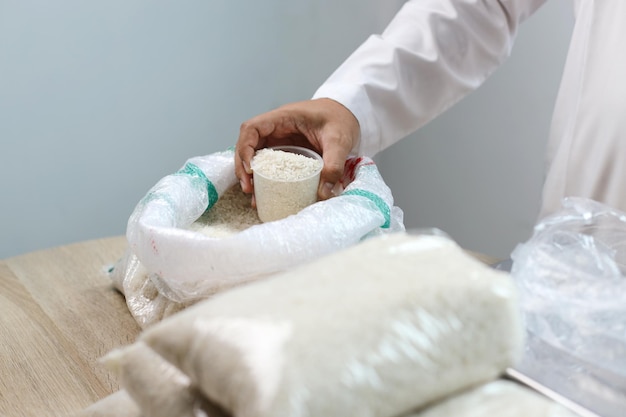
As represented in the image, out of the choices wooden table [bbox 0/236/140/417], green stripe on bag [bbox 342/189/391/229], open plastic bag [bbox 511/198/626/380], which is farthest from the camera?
green stripe on bag [bbox 342/189/391/229]

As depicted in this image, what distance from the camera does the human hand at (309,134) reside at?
970 mm

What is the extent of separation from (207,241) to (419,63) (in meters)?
0.64

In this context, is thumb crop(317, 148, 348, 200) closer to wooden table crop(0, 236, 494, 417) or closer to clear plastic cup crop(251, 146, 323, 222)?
clear plastic cup crop(251, 146, 323, 222)

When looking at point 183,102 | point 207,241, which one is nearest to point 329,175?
point 207,241

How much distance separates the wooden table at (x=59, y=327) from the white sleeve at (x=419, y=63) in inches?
17.6

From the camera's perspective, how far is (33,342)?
0.80 m

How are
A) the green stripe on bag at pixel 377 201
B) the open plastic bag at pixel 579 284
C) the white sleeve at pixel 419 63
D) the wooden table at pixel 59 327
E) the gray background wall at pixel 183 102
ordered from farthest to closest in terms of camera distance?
the gray background wall at pixel 183 102 → the white sleeve at pixel 419 63 → the green stripe on bag at pixel 377 201 → the wooden table at pixel 59 327 → the open plastic bag at pixel 579 284

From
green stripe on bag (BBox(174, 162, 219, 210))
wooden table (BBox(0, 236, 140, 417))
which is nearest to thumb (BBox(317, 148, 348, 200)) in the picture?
green stripe on bag (BBox(174, 162, 219, 210))

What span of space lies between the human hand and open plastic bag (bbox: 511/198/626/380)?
335 mm

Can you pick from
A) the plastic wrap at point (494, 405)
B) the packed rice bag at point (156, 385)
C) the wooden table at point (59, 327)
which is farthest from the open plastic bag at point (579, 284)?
the wooden table at point (59, 327)

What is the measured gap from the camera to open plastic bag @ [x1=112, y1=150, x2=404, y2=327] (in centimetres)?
74

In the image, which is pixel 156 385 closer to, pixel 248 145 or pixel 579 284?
pixel 579 284

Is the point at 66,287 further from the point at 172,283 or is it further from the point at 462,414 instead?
the point at 462,414

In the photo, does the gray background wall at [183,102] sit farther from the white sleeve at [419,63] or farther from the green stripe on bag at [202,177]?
the green stripe on bag at [202,177]
